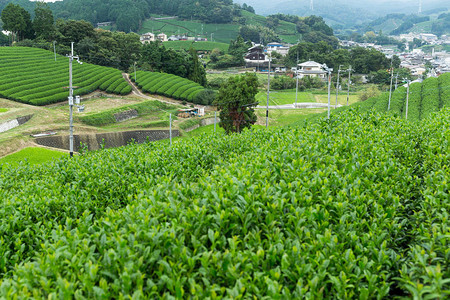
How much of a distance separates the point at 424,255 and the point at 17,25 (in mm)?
61103

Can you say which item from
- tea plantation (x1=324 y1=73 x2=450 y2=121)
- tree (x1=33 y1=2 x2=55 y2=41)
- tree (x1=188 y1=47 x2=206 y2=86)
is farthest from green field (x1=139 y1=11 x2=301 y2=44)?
tea plantation (x1=324 y1=73 x2=450 y2=121)

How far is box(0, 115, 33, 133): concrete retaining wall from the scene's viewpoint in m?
28.2

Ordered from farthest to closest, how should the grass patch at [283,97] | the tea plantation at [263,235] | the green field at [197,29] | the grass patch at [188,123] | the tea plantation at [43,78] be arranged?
the green field at [197,29] → the grass patch at [283,97] → the tea plantation at [43,78] → the grass patch at [188,123] → the tea plantation at [263,235]

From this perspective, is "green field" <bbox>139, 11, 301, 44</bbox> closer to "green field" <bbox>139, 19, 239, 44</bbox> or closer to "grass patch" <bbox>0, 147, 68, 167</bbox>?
"green field" <bbox>139, 19, 239, 44</bbox>

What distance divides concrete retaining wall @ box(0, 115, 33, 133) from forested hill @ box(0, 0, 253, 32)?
8108cm

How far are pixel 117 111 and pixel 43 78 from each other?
35.3 feet

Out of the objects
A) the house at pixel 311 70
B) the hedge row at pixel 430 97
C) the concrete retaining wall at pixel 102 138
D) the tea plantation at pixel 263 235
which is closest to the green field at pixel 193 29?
the house at pixel 311 70

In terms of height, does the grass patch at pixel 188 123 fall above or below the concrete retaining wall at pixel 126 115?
below

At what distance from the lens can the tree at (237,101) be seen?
29.6 meters

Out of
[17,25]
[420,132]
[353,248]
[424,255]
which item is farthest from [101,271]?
[17,25]

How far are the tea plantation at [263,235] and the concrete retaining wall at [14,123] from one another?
23.1 metres

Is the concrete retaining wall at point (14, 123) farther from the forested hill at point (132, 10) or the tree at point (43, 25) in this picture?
the forested hill at point (132, 10)

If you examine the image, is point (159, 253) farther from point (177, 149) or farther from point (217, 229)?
point (177, 149)

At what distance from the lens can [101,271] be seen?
163 inches
